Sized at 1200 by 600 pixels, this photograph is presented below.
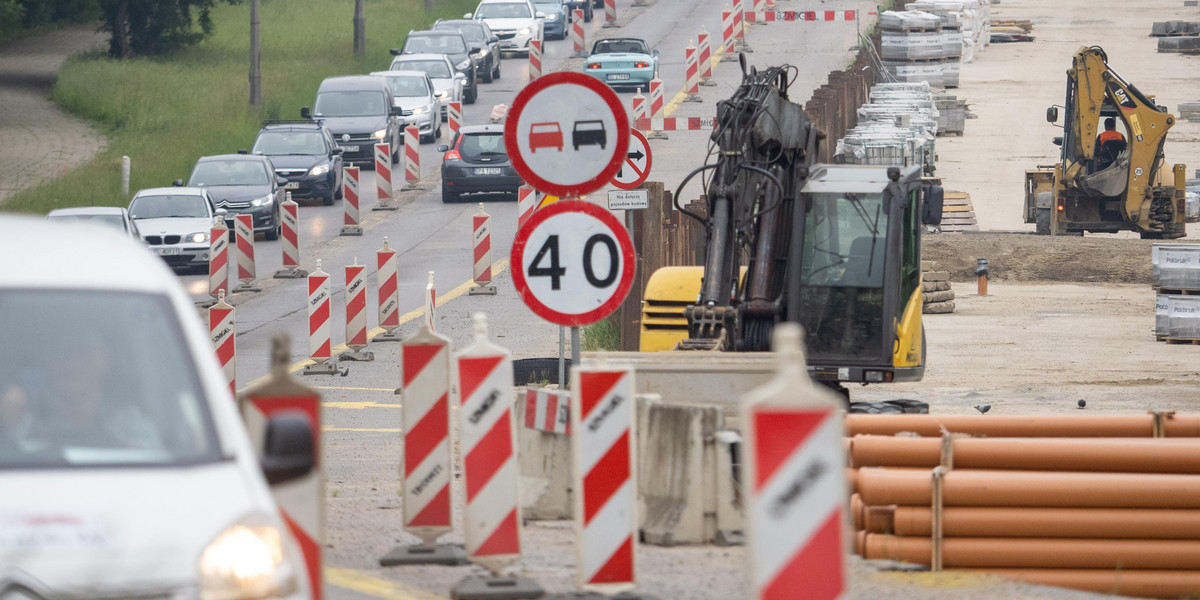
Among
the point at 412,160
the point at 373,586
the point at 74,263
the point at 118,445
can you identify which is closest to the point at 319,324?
the point at 373,586

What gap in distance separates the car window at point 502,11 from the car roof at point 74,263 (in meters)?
53.4

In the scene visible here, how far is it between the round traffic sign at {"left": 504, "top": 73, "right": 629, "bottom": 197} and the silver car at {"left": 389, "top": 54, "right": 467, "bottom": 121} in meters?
38.5

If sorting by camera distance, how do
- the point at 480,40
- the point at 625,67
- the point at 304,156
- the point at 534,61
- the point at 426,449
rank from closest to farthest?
the point at 426,449, the point at 304,156, the point at 625,67, the point at 534,61, the point at 480,40

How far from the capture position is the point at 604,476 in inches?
323

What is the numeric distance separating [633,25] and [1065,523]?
5559 centimetres

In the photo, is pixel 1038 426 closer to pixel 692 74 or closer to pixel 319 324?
pixel 319 324

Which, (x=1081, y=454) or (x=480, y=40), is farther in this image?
(x=480, y=40)

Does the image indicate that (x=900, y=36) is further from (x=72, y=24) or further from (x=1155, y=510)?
(x=1155, y=510)

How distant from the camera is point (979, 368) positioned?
70.8 feet

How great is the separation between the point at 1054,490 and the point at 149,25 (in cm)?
5017

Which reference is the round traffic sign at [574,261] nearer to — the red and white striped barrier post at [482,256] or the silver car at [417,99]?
the red and white striped barrier post at [482,256]

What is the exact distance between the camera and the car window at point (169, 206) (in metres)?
29.8

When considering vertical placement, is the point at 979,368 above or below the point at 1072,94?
below

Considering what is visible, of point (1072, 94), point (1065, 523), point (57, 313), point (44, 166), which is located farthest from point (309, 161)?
point (57, 313)
